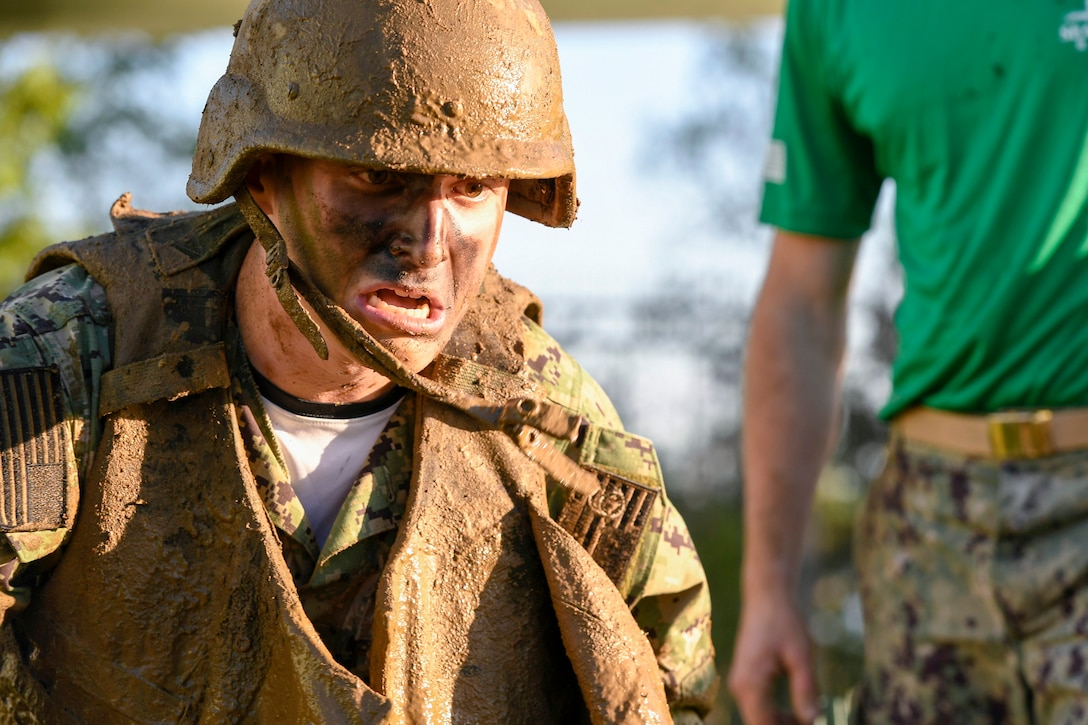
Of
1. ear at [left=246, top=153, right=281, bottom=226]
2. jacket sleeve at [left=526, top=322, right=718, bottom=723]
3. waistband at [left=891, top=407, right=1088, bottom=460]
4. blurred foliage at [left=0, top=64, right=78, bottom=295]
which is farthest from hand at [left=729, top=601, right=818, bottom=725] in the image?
blurred foliage at [left=0, top=64, right=78, bottom=295]

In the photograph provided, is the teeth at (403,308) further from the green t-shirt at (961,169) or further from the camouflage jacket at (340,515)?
the green t-shirt at (961,169)

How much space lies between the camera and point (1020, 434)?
3311 millimetres

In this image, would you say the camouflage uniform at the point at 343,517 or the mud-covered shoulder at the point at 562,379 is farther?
the mud-covered shoulder at the point at 562,379

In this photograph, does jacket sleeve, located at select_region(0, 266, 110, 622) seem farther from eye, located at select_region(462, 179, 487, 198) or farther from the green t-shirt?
the green t-shirt

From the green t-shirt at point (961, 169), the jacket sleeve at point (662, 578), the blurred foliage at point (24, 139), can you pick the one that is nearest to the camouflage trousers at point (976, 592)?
the green t-shirt at point (961, 169)

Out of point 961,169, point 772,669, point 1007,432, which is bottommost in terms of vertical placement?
point 772,669

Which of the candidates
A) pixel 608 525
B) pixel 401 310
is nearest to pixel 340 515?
pixel 401 310

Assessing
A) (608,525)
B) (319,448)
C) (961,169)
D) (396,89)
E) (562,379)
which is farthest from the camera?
(562,379)

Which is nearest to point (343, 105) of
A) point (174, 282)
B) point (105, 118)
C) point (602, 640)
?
point (174, 282)

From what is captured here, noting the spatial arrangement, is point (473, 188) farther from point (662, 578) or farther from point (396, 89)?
point (662, 578)

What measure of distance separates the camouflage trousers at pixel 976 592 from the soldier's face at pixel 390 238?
44.8 inches

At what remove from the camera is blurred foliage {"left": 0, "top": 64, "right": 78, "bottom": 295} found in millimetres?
Result: 12312

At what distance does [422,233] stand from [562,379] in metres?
0.76

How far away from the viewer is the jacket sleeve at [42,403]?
322 cm
